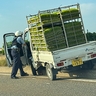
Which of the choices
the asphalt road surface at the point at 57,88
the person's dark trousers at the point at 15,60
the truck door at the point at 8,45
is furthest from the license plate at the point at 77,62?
the truck door at the point at 8,45

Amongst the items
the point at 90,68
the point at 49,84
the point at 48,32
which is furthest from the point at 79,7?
the point at 49,84

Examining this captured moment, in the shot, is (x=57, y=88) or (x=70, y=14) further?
(x=70, y=14)

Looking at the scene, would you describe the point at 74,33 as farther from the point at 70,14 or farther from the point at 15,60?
the point at 15,60

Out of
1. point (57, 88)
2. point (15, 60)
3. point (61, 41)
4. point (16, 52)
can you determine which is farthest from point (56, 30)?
point (15, 60)

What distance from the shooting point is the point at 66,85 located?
10195 millimetres

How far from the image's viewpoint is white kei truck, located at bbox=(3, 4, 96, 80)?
36.5ft

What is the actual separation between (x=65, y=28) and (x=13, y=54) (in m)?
3.08

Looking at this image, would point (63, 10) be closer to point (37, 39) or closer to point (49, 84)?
point (37, 39)

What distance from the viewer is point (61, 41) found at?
456 inches

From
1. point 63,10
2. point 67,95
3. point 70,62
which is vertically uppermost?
point 63,10

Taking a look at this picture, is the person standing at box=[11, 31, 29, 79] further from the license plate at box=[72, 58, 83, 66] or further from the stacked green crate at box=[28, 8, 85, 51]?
the license plate at box=[72, 58, 83, 66]

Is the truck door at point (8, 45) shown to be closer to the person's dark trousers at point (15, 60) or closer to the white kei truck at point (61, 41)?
the person's dark trousers at point (15, 60)

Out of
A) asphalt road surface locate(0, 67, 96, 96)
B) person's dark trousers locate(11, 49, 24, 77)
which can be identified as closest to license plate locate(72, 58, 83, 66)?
asphalt road surface locate(0, 67, 96, 96)

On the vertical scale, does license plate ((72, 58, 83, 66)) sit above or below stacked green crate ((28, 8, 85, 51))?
below
